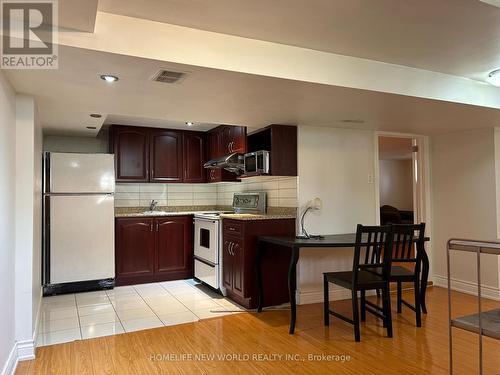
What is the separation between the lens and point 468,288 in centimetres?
426

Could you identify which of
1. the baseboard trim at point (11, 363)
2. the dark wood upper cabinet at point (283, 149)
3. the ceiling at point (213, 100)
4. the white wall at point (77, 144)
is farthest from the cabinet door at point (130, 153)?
the baseboard trim at point (11, 363)

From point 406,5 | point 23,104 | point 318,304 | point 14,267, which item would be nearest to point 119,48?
point 23,104

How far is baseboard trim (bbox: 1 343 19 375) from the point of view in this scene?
2.22 m

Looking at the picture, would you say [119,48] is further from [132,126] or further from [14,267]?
[132,126]

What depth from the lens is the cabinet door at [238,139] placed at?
172 inches

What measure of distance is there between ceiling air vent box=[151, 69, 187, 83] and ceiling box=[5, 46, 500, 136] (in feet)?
0.14

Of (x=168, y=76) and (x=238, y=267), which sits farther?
(x=238, y=267)

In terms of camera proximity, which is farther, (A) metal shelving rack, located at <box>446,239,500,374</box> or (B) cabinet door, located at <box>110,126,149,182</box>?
(B) cabinet door, located at <box>110,126,149,182</box>

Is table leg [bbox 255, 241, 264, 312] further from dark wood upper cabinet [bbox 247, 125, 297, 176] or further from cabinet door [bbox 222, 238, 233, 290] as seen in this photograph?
dark wood upper cabinet [bbox 247, 125, 297, 176]

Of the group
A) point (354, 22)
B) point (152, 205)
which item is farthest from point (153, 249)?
point (354, 22)

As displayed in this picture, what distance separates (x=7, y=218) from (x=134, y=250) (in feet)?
8.31

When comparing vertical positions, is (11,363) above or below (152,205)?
below

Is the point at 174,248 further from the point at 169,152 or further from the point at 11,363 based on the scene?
the point at 11,363

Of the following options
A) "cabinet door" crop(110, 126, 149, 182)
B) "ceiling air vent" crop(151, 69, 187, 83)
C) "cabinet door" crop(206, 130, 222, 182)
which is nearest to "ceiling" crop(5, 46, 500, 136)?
"ceiling air vent" crop(151, 69, 187, 83)
